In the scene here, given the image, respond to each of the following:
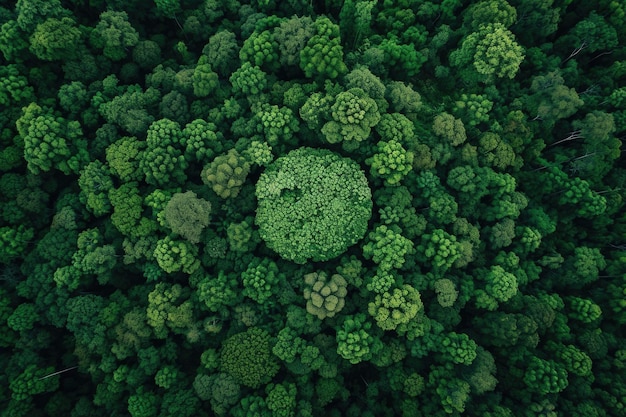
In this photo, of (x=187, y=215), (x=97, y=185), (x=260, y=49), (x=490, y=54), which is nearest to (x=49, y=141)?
(x=97, y=185)

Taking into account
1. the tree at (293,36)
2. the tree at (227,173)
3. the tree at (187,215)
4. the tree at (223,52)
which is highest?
the tree at (293,36)

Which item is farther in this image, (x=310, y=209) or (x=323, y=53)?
(x=323, y=53)

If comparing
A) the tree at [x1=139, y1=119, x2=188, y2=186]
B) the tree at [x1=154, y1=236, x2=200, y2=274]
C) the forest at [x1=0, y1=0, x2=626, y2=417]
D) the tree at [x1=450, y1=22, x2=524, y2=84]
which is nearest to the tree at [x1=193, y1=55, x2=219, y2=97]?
the forest at [x1=0, y1=0, x2=626, y2=417]

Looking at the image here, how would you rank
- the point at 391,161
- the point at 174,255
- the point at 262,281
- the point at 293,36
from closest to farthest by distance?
the point at 262,281 → the point at 174,255 → the point at 391,161 → the point at 293,36

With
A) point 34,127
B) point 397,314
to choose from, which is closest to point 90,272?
point 34,127

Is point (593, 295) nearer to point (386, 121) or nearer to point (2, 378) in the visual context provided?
point (386, 121)

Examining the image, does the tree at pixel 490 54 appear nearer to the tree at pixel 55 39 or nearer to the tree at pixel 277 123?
the tree at pixel 277 123

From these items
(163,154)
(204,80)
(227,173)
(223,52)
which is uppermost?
(223,52)

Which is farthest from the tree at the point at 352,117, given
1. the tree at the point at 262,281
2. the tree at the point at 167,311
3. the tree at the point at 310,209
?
the tree at the point at 167,311

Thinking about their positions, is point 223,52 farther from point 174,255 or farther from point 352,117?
point 174,255
